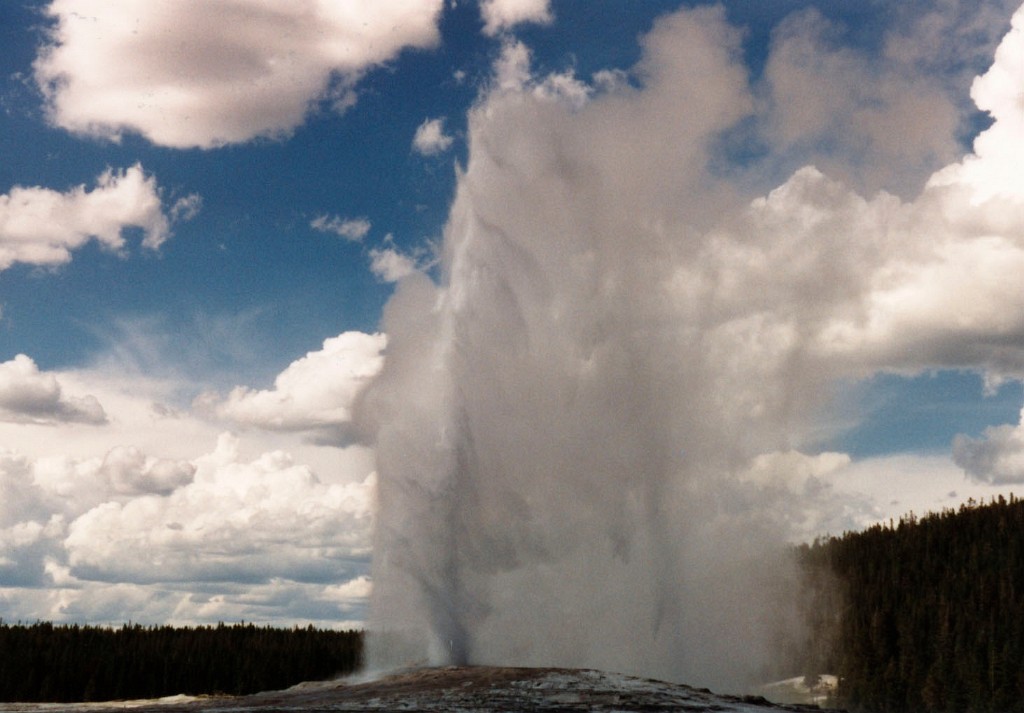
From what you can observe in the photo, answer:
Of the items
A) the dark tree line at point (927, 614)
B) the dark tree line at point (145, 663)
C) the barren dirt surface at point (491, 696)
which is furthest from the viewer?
the dark tree line at point (145, 663)

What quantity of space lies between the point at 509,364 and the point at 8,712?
2886 cm

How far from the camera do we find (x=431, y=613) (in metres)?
52.5

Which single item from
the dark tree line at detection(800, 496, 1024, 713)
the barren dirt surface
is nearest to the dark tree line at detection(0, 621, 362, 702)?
the dark tree line at detection(800, 496, 1024, 713)

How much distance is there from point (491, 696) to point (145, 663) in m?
76.0

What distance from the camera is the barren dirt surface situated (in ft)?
122

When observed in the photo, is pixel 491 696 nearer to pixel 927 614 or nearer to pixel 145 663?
pixel 145 663

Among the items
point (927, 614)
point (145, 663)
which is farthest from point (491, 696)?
point (927, 614)

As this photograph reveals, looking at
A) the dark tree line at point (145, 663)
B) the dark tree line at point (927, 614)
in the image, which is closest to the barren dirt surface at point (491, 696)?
the dark tree line at point (145, 663)

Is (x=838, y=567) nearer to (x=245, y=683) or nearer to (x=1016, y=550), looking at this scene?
(x=1016, y=550)

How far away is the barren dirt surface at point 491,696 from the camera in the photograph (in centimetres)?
3728

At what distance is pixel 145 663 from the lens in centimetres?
10425

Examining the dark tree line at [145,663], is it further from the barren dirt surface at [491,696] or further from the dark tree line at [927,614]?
the barren dirt surface at [491,696]

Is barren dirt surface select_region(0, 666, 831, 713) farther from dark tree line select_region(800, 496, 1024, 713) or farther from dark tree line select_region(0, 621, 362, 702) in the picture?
dark tree line select_region(800, 496, 1024, 713)

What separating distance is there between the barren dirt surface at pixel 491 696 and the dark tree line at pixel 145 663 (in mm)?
54381
